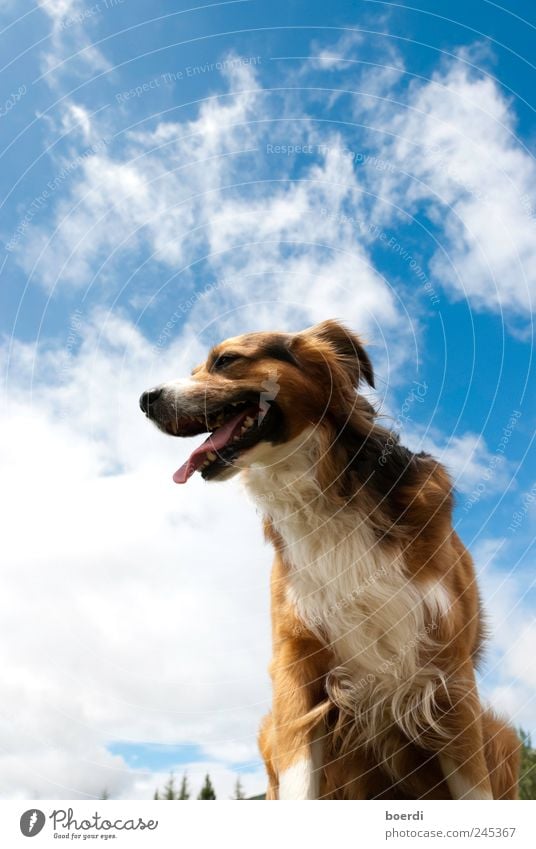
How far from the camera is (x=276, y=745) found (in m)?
4.93

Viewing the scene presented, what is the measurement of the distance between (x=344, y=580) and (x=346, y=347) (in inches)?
71.0

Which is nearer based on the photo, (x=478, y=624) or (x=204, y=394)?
(x=204, y=394)

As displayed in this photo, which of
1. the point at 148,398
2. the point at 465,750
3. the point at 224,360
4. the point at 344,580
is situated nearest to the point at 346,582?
the point at 344,580

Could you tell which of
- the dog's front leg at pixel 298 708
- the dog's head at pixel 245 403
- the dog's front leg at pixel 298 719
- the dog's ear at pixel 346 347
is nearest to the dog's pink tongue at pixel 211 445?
the dog's head at pixel 245 403

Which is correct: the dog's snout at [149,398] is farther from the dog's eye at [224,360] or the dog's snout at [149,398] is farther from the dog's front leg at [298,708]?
the dog's front leg at [298,708]

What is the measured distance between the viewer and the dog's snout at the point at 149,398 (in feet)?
17.0

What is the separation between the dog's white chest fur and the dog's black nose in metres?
0.91

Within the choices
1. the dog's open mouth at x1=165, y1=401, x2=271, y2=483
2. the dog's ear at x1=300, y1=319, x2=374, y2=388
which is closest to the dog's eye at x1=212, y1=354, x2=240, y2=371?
the dog's open mouth at x1=165, y1=401, x2=271, y2=483

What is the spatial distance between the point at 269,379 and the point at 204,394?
47 cm

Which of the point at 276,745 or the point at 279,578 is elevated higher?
the point at 279,578

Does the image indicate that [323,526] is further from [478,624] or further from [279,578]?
[478,624]

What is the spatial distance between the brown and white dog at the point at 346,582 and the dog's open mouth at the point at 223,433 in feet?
0.03

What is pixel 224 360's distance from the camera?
523 cm
